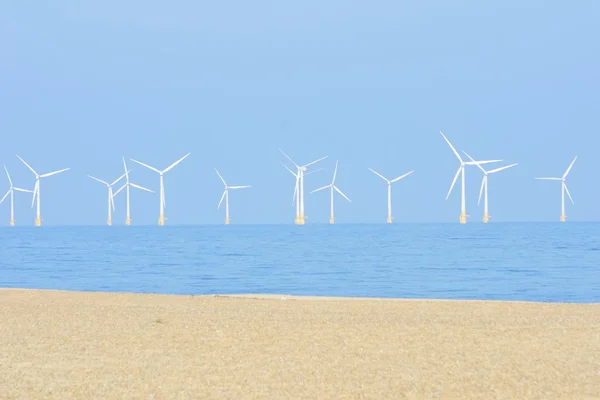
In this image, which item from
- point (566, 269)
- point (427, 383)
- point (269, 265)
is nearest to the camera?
point (427, 383)

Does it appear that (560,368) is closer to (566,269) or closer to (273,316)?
(273,316)

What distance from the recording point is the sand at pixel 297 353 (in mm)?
12234

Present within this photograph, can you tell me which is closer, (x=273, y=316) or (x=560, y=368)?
(x=560, y=368)

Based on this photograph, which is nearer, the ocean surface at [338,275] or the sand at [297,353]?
the sand at [297,353]

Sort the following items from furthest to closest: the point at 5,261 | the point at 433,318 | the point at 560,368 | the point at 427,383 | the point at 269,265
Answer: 1. the point at 5,261
2. the point at 269,265
3. the point at 433,318
4. the point at 560,368
5. the point at 427,383

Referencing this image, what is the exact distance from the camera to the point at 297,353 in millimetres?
15141

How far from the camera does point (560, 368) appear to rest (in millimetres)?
13578

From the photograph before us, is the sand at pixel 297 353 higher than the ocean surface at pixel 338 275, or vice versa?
the sand at pixel 297 353

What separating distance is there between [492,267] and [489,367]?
126ft

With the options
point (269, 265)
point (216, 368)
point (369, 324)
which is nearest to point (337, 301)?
point (369, 324)

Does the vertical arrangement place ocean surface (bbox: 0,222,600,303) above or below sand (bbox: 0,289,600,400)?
below

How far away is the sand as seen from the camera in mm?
12234

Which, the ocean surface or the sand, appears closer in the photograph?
the sand

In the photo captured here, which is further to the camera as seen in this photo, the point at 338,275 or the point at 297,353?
the point at 338,275
